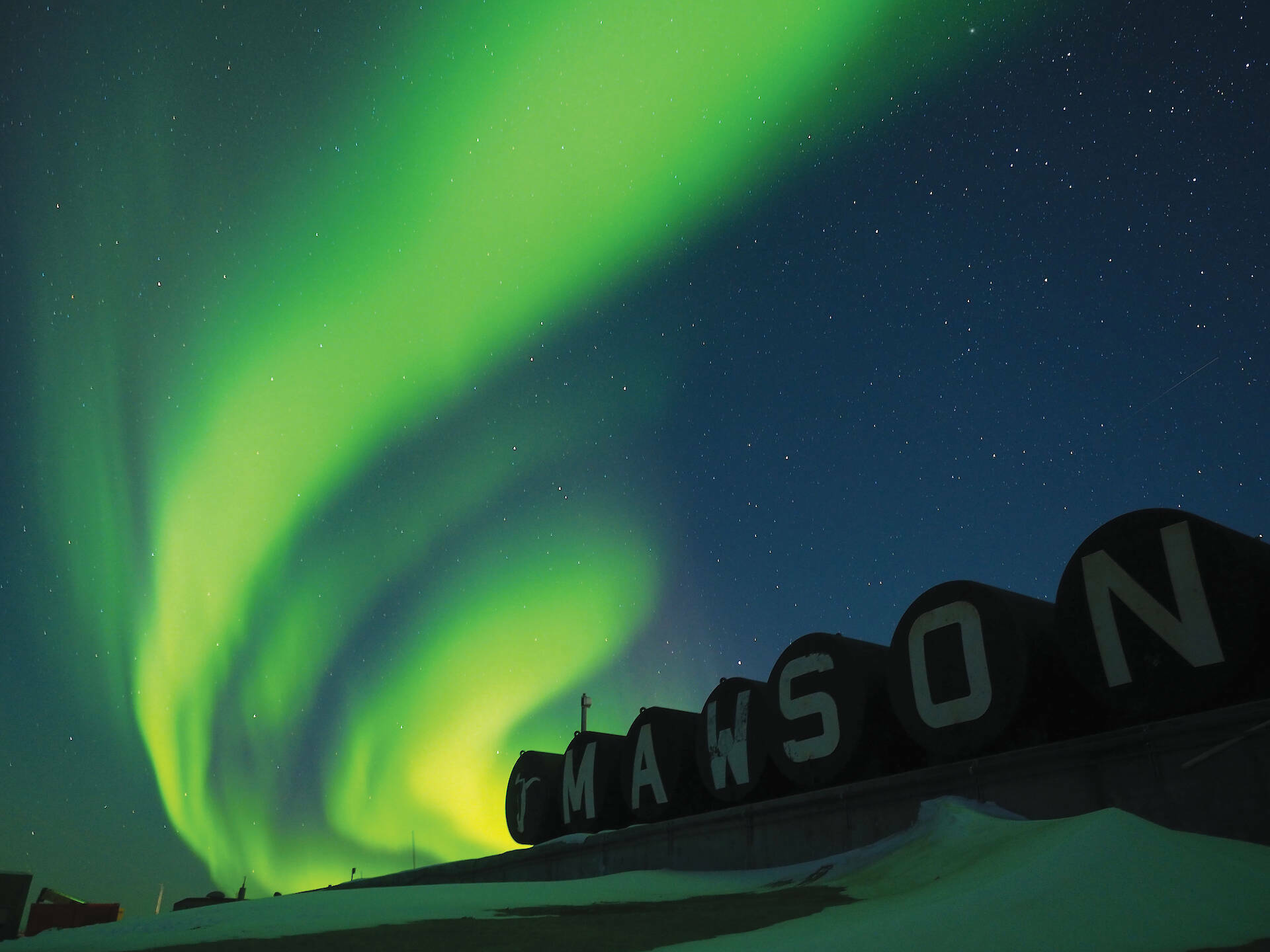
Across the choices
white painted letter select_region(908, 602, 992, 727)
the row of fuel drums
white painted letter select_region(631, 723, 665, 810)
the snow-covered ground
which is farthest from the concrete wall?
white painted letter select_region(631, 723, 665, 810)

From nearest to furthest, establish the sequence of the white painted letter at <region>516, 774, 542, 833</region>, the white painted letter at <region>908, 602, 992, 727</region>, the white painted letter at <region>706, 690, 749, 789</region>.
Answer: the white painted letter at <region>908, 602, 992, 727</region>, the white painted letter at <region>706, 690, 749, 789</region>, the white painted letter at <region>516, 774, 542, 833</region>

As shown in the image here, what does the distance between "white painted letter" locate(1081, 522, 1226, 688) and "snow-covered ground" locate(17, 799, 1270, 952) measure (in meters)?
2.04

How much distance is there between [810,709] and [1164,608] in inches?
230

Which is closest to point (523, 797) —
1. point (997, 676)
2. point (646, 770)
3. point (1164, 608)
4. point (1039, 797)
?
point (646, 770)

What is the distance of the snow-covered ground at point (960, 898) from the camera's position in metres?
5.40

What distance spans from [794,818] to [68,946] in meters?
9.26

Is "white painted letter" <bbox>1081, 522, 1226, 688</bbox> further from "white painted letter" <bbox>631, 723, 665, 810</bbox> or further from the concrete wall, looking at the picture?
"white painted letter" <bbox>631, 723, 665, 810</bbox>

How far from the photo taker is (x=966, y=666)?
12000 mm

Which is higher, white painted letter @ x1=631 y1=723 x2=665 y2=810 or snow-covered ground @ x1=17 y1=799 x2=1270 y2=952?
white painted letter @ x1=631 y1=723 x2=665 y2=810

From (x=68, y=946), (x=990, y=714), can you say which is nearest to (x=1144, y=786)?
(x=990, y=714)

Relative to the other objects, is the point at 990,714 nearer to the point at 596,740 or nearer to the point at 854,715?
the point at 854,715

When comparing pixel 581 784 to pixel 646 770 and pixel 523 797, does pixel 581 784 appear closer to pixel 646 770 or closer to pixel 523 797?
pixel 646 770

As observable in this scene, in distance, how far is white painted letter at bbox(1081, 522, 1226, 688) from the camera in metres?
9.66

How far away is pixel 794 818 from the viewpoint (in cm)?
1355
